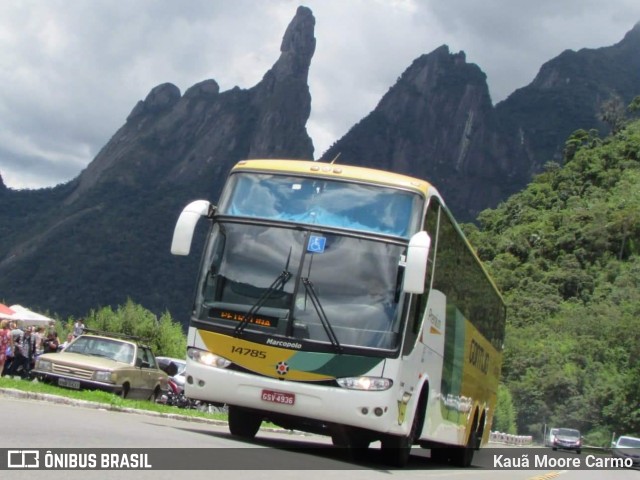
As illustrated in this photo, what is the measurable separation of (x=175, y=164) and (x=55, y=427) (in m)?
175

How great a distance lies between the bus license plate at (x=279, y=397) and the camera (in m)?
11.2

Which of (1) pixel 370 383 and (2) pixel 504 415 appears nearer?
(1) pixel 370 383

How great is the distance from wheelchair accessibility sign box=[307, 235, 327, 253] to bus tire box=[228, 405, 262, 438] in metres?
2.92

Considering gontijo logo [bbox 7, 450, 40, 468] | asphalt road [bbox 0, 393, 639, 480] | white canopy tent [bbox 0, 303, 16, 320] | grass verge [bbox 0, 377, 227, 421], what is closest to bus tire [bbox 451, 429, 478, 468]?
asphalt road [bbox 0, 393, 639, 480]

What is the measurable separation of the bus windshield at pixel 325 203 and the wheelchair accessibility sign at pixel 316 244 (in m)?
0.22

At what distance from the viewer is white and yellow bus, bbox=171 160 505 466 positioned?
437 inches

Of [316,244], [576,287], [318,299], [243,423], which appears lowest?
[243,423]

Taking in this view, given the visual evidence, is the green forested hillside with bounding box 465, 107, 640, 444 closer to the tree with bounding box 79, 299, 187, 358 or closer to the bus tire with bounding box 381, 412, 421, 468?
the tree with bounding box 79, 299, 187, 358

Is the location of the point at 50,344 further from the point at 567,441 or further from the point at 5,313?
the point at 567,441

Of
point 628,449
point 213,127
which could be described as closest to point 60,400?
point 628,449

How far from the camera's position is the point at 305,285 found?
11.3 meters

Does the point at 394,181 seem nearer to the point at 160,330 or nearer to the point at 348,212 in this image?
the point at 348,212

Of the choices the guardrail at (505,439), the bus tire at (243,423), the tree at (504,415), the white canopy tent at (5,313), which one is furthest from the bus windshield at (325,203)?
the tree at (504,415)

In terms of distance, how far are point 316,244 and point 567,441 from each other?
4178cm
